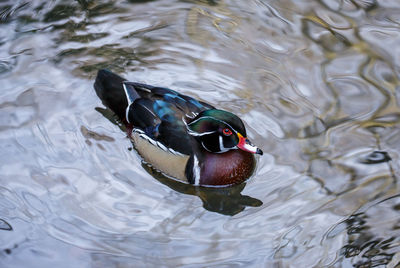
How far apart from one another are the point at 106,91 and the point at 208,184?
58.3 inches

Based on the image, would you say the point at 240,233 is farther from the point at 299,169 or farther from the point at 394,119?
the point at 394,119

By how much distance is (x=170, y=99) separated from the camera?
19.9 ft

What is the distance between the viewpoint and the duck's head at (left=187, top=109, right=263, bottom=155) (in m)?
5.64

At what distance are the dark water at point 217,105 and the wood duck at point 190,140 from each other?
0.15 m

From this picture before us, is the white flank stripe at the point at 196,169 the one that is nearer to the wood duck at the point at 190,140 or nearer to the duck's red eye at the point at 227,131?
the wood duck at the point at 190,140

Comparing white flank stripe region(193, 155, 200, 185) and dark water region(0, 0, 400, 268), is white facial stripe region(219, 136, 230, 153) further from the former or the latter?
dark water region(0, 0, 400, 268)

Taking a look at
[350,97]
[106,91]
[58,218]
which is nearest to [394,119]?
[350,97]

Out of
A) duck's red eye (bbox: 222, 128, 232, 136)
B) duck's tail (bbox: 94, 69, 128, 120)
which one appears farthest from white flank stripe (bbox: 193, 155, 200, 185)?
duck's tail (bbox: 94, 69, 128, 120)

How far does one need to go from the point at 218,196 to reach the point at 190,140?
58 cm

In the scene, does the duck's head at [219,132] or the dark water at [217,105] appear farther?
the duck's head at [219,132]

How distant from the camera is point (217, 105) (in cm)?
664

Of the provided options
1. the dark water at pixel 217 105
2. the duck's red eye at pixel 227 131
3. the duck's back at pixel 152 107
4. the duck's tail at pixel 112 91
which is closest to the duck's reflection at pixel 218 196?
the dark water at pixel 217 105

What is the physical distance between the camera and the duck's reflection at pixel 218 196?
568 cm

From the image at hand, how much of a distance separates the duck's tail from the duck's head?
2.77 feet
